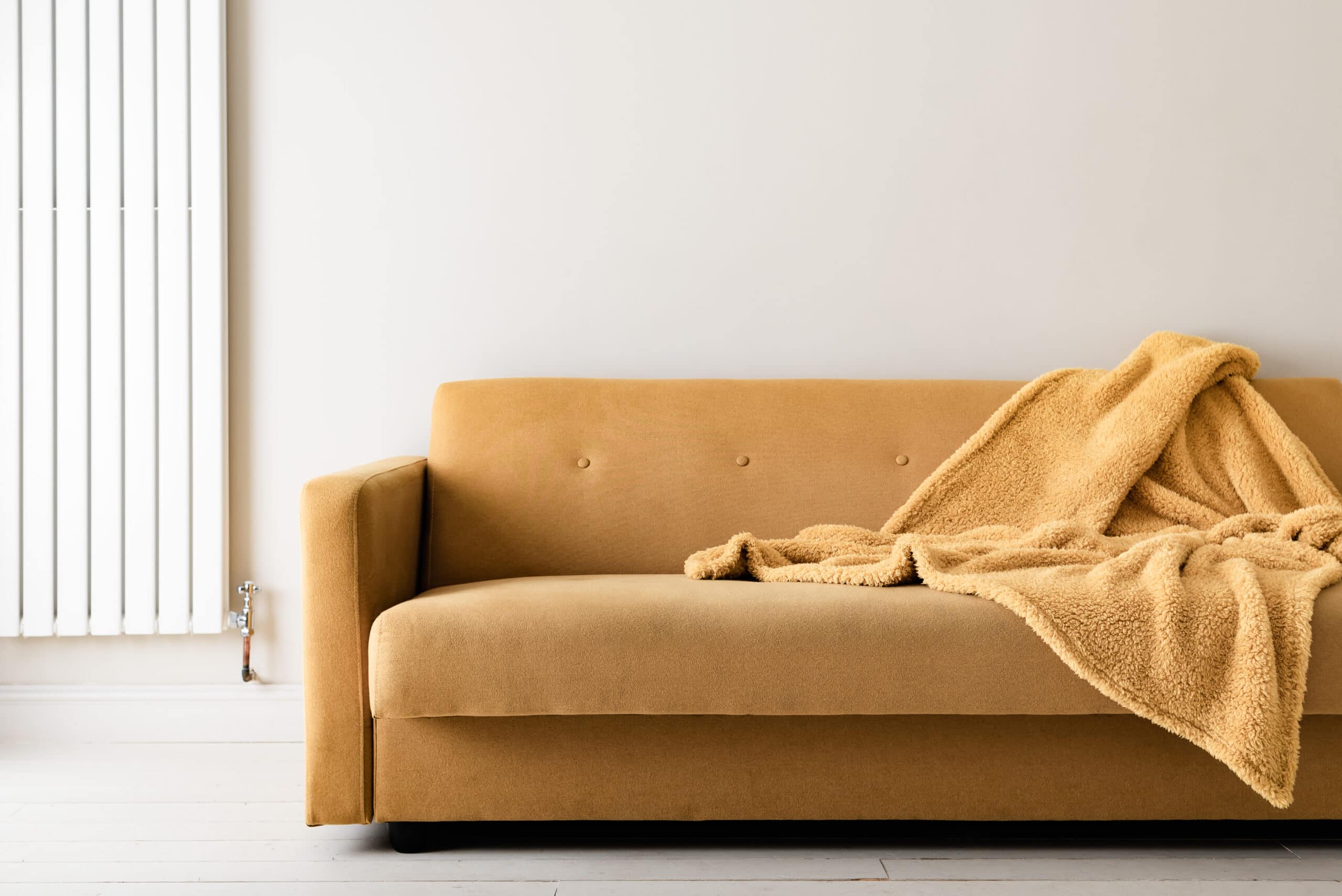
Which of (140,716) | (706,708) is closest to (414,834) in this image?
(706,708)

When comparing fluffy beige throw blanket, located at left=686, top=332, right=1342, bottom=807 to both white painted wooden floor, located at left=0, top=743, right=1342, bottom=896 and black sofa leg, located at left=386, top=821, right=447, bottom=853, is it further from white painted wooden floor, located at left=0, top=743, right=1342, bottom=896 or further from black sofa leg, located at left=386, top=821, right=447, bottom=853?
black sofa leg, located at left=386, top=821, right=447, bottom=853

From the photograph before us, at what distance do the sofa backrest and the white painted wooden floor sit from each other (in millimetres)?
513

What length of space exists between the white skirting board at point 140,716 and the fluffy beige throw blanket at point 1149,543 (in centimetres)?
111

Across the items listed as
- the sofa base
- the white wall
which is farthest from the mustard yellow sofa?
the white wall

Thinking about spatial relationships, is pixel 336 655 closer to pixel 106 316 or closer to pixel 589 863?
pixel 589 863

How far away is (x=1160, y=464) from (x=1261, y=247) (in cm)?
70

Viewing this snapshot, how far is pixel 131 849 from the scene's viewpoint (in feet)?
4.43

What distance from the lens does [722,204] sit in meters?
2.02

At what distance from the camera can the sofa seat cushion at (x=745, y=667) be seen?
1.18m

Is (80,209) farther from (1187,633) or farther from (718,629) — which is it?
(1187,633)

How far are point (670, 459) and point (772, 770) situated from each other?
672 millimetres

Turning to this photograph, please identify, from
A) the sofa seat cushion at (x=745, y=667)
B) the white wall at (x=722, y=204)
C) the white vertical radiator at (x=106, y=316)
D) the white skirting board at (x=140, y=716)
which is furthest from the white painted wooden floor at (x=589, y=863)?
the white wall at (x=722, y=204)

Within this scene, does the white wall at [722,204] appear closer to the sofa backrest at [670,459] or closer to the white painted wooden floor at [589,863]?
the sofa backrest at [670,459]

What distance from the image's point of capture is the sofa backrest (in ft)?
5.60
